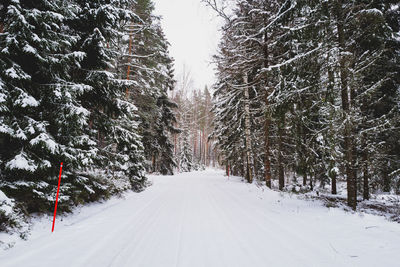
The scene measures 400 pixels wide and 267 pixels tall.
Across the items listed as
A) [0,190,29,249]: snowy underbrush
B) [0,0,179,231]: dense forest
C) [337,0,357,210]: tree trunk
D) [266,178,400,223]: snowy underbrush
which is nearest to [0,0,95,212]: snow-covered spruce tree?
[0,0,179,231]: dense forest

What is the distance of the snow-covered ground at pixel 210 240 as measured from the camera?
9.10 ft

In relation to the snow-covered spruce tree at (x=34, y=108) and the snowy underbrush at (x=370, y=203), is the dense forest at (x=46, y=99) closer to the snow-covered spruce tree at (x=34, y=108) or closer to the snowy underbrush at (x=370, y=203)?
the snow-covered spruce tree at (x=34, y=108)

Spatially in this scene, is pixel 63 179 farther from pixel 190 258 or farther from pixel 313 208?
pixel 313 208

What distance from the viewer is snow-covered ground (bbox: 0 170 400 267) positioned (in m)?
2.77

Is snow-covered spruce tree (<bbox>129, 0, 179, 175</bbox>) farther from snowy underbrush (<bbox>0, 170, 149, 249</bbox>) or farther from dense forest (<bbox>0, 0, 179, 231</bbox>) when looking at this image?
snowy underbrush (<bbox>0, 170, 149, 249</bbox>)

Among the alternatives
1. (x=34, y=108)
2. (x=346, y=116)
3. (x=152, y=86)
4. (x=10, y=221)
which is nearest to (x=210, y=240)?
(x=10, y=221)

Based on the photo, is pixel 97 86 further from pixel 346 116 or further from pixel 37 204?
pixel 346 116

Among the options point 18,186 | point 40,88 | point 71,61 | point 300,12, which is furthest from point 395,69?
point 18,186

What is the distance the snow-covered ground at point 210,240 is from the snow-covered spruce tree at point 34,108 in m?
1.00

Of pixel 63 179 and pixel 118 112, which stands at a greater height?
pixel 118 112

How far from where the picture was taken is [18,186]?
155 inches

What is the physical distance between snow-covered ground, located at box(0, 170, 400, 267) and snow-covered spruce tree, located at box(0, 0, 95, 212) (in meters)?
1.00

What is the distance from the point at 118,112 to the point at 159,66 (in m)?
6.19

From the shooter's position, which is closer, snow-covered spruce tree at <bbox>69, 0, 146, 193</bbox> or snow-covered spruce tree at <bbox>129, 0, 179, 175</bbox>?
snow-covered spruce tree at <bbox>69, 0, 146, 193</bbox>
